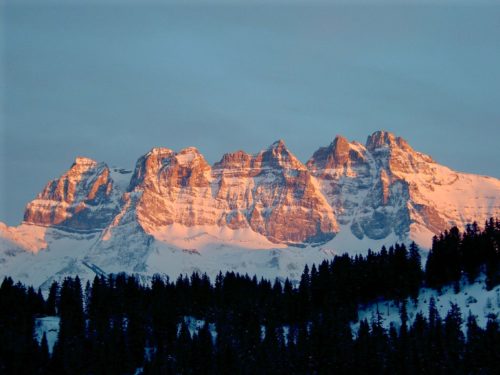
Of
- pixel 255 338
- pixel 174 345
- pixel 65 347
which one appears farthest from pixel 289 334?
pixel 65 347

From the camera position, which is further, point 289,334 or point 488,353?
point 289,334

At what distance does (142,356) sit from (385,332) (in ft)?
123

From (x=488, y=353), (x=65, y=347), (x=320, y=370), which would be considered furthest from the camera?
(x=65, y=347)

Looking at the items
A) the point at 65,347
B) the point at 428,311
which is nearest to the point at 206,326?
the point at 65,347

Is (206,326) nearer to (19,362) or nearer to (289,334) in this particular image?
(289,334)

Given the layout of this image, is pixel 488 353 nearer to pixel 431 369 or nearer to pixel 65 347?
pixel 431 369

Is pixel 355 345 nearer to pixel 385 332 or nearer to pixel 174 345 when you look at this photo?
pixel 385 332

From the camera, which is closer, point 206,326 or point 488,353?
point 488,353

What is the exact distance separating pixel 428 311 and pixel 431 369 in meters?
32.2

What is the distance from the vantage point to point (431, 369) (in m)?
168

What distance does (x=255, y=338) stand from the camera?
19700cm

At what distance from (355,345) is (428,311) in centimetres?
2460

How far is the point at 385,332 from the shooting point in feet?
630

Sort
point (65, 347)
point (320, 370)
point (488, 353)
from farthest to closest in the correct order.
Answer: point (65, 347) → point (320, 370) → point (488, 353)
